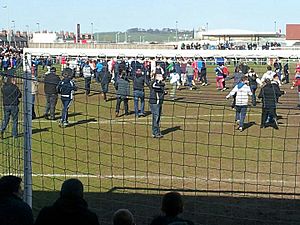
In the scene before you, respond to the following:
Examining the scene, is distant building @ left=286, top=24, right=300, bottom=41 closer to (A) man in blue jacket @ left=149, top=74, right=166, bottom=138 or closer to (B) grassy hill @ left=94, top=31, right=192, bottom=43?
(B) grassy hill @ left=94, top=31, right=192, bottom=43

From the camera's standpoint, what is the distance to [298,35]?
100000mm

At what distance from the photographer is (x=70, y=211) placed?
4406 mm

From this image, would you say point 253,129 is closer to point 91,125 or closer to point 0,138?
point 91,125

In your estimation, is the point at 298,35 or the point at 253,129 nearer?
the point at 253,129

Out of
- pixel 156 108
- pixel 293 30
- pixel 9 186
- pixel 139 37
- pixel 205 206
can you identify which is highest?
pixel 293 30

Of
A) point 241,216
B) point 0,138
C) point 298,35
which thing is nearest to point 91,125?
point 0,138

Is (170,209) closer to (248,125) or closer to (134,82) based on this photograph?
(248,125)

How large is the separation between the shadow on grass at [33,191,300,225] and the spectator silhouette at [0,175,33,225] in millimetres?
3165

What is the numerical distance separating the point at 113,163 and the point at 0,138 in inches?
152

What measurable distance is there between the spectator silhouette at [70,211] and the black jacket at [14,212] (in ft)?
1.20

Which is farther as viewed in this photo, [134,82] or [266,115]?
[134,82]

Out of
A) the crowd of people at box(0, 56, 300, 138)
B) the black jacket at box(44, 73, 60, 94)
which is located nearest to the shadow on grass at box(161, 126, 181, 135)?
the crowd of people at box(0, 56, 300, 138)

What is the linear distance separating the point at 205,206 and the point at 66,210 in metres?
4.75

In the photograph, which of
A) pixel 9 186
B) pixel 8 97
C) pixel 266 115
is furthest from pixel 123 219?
pixel 266 115
